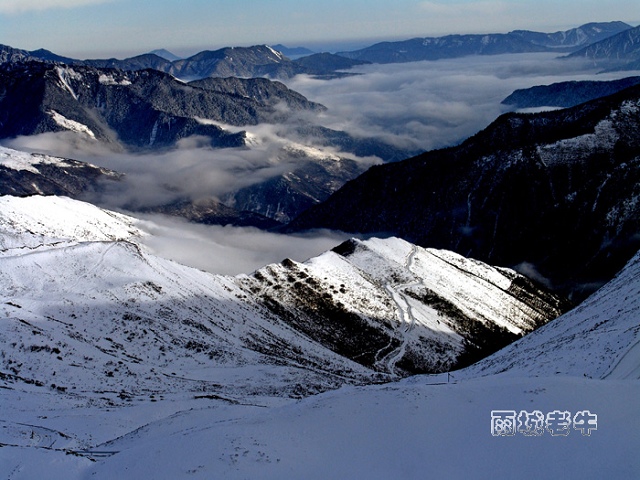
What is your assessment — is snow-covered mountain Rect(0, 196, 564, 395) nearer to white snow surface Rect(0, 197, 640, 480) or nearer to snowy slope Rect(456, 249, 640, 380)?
white snow surface Rect(0, 197, 640, 480)

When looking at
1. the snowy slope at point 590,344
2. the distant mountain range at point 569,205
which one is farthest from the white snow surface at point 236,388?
the distant mountain range at point 569,205

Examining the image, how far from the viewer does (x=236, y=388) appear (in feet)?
224

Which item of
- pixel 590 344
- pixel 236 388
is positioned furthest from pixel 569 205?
pixel 236 388

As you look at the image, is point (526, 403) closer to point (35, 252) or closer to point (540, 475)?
point (540, 475)

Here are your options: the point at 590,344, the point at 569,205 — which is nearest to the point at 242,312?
the point at 590,344

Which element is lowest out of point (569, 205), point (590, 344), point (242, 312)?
point (242, 312)

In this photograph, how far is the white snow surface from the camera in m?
34.0

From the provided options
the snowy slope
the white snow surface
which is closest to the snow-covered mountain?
the white snow surface

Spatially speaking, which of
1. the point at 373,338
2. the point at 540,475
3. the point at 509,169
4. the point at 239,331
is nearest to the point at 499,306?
the point at 373,338

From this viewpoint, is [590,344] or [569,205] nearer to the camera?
[590,344]

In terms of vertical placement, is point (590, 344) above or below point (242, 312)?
above

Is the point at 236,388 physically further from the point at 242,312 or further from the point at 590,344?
the point at 590,344

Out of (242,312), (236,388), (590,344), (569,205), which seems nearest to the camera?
(590,344)

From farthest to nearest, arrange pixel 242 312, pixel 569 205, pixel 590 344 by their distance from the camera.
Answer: pixel 569 205, pixel 242 312, pixel 590 344
